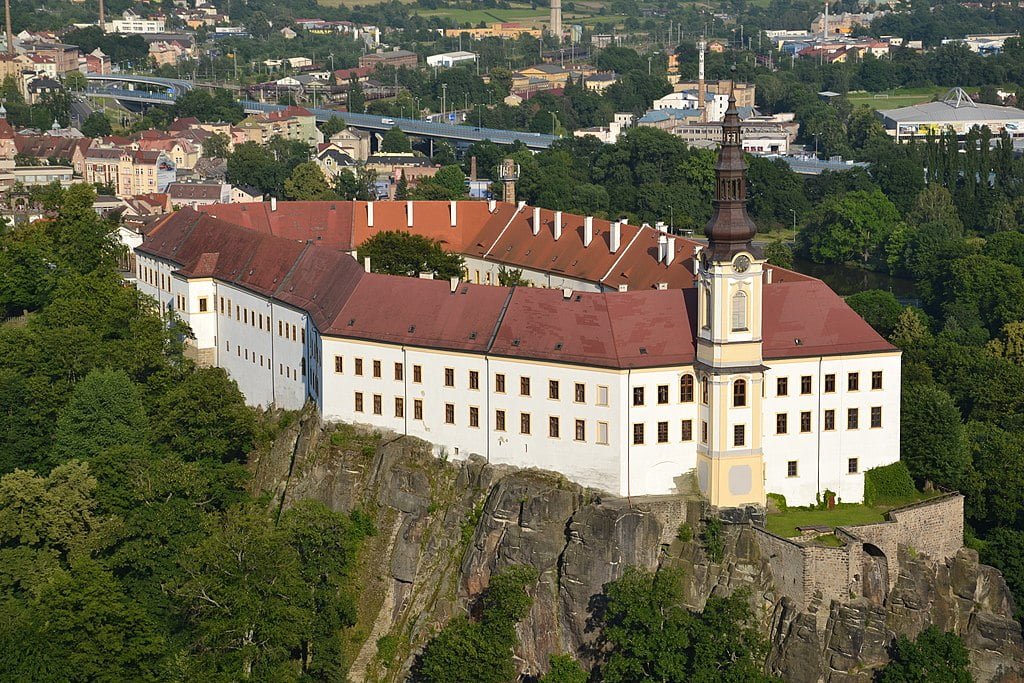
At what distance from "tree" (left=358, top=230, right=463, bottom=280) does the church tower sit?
27077 mm

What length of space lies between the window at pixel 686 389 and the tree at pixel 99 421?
1064 inches

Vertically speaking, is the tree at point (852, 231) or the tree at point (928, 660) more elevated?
the tree at point (928, 660)

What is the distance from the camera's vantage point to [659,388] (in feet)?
267

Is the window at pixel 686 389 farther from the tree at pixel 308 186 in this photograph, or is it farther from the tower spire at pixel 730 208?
the tree at pixel 308 186

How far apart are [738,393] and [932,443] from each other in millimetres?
10403

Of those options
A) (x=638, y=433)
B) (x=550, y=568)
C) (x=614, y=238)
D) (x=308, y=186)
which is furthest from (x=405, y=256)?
(x=308, y=186)

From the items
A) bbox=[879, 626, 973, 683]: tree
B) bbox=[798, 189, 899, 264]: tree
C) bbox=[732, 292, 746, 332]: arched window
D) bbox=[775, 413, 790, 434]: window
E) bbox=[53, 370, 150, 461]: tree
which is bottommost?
bbox=[798, 189, 899, 264]: tree

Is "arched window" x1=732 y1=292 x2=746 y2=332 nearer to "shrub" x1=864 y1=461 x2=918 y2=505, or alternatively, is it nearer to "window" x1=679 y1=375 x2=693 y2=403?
"window" x1=679 y1=375 x2=693 y2=403

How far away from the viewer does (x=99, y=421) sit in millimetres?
96375

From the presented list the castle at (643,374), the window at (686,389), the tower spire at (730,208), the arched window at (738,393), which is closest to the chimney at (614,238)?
the castle at (643,374)

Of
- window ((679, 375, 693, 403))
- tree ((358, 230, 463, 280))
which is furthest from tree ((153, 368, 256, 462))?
window ((679, 375, 693, 403))

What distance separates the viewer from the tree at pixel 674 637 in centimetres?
7644

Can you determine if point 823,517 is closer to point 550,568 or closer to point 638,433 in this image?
point 638,433

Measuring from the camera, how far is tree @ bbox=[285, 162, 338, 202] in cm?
18700
